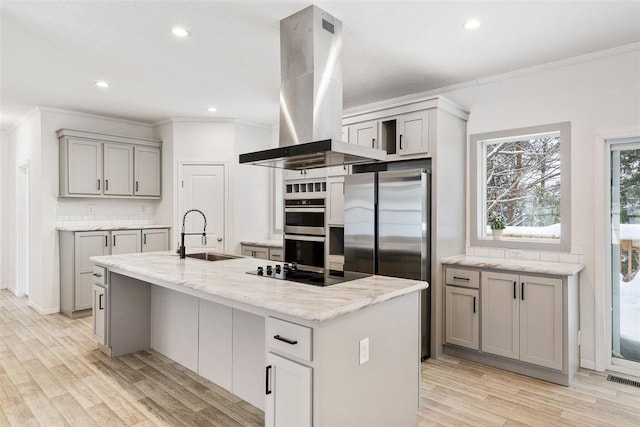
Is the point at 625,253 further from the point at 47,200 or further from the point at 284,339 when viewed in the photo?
the point at 47,200

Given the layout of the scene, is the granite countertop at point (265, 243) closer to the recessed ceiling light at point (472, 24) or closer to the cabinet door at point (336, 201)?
the cabinet door at point (336, 201)

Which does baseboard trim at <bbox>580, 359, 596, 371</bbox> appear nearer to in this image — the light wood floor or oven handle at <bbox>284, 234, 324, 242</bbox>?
the light wood floor

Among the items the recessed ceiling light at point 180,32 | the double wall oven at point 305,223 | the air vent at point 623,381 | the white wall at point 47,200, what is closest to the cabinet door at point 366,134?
the double wall oven at point 305,223

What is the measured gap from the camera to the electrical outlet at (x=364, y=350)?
190 cm

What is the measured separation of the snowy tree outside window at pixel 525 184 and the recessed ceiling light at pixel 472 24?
138 centimetres

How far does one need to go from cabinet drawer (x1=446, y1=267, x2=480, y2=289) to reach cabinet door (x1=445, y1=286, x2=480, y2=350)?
5 centimetres

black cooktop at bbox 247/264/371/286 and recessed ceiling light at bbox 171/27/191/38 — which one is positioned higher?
recessed ceiling light at bbox 171/27/191/38

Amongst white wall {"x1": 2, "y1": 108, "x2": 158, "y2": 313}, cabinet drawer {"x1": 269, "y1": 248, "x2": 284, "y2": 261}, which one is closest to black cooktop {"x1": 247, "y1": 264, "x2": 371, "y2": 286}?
cabinet drawer {"x1": 269, "y1": 248, "x2": 284, "y2": 261}

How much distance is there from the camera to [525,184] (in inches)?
149

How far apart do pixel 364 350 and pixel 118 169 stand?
4977 millimetres

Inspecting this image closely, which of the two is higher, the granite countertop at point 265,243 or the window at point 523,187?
the window at point 523,187

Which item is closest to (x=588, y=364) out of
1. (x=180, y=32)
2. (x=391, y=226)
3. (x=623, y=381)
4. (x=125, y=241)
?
(x=623, y=381)

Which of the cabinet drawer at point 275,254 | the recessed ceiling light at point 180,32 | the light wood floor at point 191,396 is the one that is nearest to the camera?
the light wood floor at point 191,396

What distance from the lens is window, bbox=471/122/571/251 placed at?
349 cm
